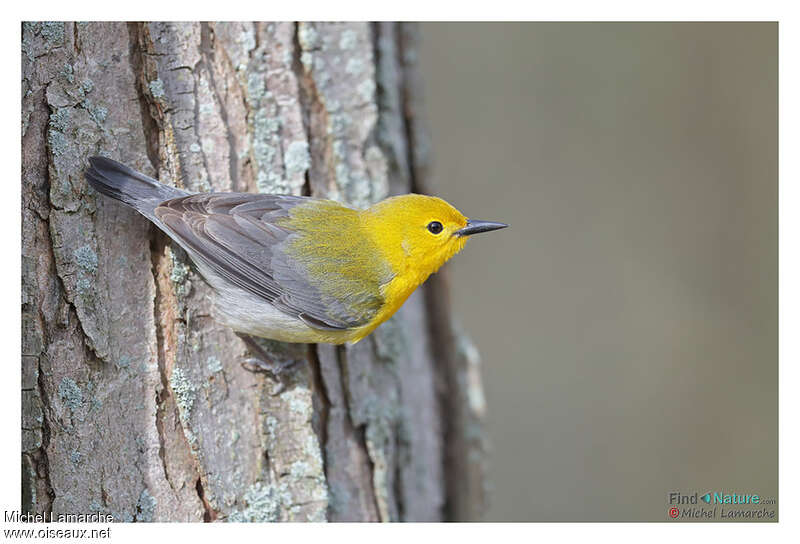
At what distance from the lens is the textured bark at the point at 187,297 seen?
2414 mm

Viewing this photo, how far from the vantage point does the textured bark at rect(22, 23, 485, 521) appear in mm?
2414

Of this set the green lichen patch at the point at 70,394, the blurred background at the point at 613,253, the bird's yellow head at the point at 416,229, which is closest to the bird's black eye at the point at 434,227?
the bird's yellow head at the point at 416,229

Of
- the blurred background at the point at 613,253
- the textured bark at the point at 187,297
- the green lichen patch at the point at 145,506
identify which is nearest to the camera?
the textured bark at the point at 187,297

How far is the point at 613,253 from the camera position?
6418 mm

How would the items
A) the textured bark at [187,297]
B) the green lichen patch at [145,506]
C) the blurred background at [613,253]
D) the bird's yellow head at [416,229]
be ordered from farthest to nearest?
the blurred background at [613,253], the bird's yellow head at [416,229], the green lichen patch at [145,506], the textured bark at [187,297]

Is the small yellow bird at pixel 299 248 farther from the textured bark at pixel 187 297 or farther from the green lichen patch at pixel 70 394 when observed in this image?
the green lichen patch at pixel 70 394

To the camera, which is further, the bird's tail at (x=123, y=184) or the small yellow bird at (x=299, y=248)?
the small yellow bird at (x=299, y=248)

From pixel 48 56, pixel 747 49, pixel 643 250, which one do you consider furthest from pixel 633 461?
pixel 48 56

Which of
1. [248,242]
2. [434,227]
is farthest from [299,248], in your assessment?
[434,227]

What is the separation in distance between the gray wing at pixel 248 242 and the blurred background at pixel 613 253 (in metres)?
3.57

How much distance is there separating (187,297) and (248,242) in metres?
0.34

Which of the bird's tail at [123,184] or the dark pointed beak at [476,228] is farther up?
the bird's tail at [123,184]

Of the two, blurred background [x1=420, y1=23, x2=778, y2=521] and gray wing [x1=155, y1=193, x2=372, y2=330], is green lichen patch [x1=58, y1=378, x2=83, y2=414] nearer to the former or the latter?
gray wing [x1=155, y1=193, x2=372, y2=330]

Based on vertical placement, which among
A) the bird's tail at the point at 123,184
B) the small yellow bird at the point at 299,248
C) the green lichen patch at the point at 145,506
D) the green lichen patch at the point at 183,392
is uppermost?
the bird's tail at the point at 123,184
